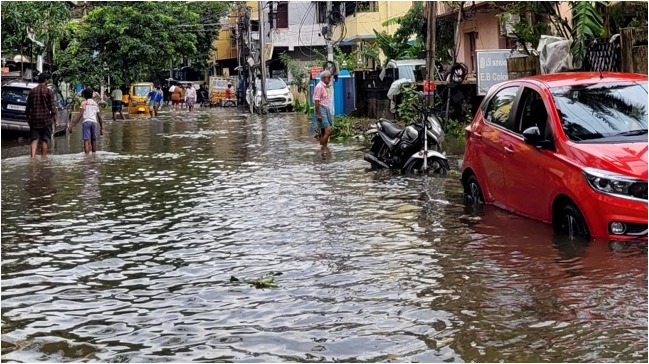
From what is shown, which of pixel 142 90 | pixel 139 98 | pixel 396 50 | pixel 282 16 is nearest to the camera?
pixel 396 50

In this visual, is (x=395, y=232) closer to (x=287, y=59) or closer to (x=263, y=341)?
(x=263, y=341)

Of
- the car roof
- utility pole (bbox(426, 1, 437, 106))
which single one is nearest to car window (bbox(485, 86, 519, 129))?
the car roof

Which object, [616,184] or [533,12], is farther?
[533,12]

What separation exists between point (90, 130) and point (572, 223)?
46.4ft

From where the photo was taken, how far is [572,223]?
8.22 metres

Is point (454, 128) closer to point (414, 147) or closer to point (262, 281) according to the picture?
point (414, 147)

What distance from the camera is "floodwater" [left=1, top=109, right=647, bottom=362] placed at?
536 cm

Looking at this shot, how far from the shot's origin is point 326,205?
11.4 meters

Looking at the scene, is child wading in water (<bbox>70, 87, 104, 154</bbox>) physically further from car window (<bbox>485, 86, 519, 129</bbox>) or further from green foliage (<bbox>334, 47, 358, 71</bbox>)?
green foliage (<bbox>334, 47, 358, 71</bbox>)

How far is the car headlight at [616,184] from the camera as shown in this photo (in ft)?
24.9

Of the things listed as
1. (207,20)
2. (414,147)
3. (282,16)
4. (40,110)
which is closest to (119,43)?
(282,16)

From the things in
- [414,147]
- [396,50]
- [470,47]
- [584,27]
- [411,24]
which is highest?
[411,24]

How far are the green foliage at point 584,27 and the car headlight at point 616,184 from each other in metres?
7.04

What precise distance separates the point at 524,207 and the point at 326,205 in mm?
2912
